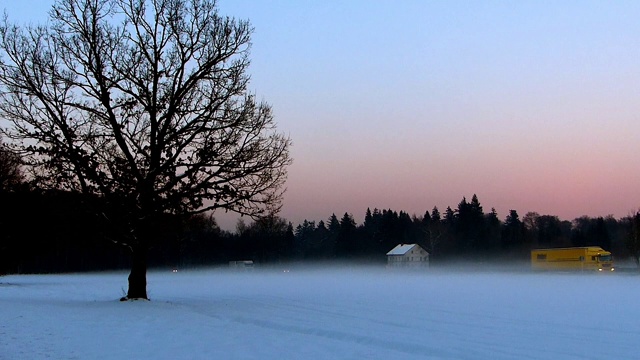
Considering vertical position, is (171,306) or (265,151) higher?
(265,151)

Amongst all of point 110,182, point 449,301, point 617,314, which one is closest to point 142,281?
point 110,182

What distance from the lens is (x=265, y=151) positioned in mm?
23922

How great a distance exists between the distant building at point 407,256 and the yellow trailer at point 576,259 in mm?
31322

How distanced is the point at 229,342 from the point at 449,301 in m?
16.4

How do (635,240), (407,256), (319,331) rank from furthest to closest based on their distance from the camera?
(407,256)
(635,240)
(319,331)

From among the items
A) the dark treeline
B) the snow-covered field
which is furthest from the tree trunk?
the dark treeline

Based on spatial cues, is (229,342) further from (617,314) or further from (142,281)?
(617,314)

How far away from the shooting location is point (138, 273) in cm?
2377

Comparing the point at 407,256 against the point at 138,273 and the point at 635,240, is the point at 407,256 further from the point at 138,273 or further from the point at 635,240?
the point at 138,273

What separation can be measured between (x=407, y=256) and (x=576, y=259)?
44128 millimetres

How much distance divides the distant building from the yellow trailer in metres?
31.3

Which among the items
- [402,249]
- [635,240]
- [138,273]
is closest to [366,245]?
[402,249]

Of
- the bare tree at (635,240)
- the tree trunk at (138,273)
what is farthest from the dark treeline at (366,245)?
the tree trunk at (138,273)

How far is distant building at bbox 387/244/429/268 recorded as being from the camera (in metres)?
110
